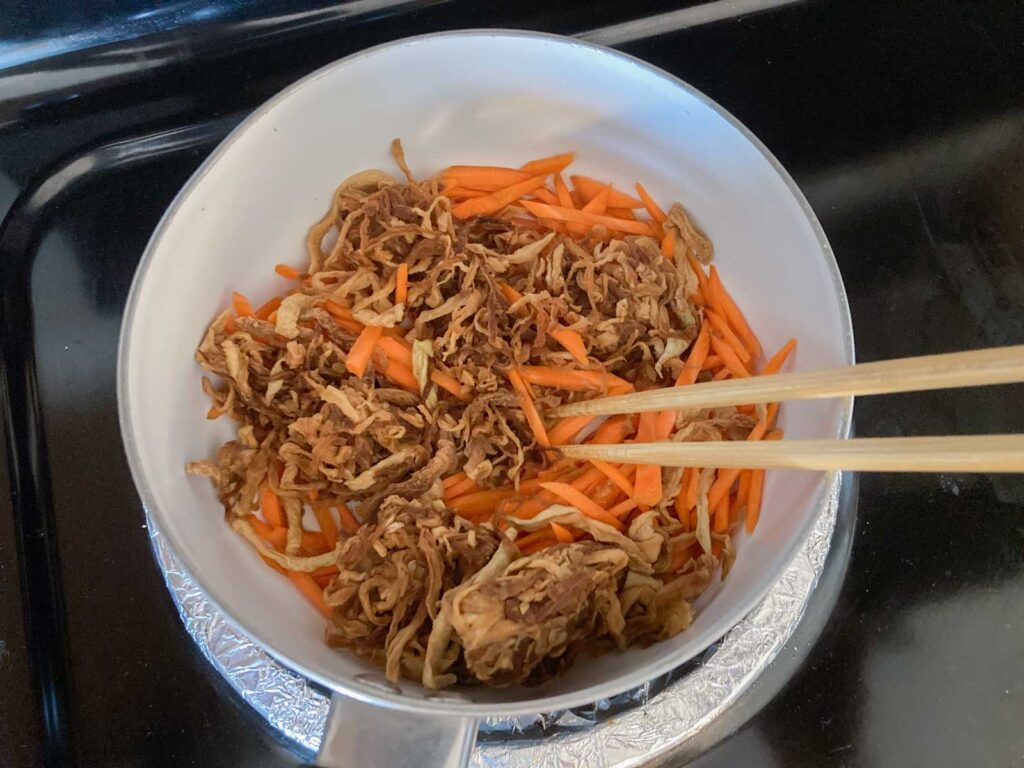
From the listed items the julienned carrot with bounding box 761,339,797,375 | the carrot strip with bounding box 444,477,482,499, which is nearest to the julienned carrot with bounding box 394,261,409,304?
the carrot strip with bounding box 444,477,482,499

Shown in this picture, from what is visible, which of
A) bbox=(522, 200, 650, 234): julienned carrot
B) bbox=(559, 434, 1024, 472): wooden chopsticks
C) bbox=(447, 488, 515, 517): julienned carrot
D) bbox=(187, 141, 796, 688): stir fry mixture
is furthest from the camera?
bbox=(522, 200, 650, 234): julienned carrot

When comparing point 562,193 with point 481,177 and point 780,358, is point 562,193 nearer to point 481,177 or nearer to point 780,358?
point 481,177

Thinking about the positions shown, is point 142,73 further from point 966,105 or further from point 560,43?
point 966,105

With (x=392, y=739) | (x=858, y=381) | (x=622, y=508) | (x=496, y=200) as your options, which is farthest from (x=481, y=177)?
(x=392, y=739)

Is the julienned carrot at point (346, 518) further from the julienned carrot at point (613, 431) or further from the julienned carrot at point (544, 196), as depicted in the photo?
the julienned carrot at point (544, 196)

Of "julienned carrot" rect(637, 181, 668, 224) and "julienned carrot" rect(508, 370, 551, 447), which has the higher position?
"julienned carrot" rect(637, 181, 668, 224)

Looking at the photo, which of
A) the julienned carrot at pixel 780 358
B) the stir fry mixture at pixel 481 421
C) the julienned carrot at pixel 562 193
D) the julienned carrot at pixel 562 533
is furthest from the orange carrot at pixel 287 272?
the julienned carrot at pixel 780 358

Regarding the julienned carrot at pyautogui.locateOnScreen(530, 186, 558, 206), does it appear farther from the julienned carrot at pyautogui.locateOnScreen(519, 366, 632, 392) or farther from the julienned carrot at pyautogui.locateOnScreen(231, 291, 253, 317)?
the julienned carrot at pyautogui.locateOnScreen(231, 291, 253, 317)
